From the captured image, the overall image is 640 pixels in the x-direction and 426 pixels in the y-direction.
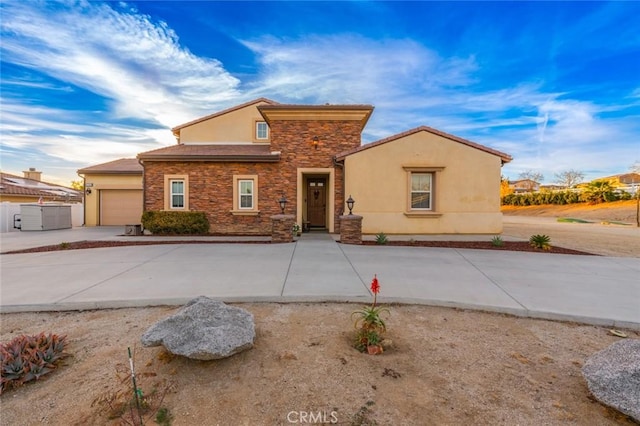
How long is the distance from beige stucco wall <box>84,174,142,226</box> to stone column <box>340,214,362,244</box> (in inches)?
530

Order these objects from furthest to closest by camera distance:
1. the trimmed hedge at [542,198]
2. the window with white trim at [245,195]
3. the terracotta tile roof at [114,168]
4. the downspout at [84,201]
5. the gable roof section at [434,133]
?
the trimmed hedge at [542,198] → the downspout at [84,201] → the terracotta tile roof at [114,168] → the window with white trim at [245,195] → the gable roof section at [434,133]

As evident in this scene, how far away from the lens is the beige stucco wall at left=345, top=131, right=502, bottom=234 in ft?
37.2

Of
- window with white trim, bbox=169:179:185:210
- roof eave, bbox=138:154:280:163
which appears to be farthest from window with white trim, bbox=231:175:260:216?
window with white trim, bbox=169:179:185:210

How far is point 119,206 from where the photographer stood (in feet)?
54.6

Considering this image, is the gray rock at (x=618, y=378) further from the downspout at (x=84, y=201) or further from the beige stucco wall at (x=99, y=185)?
the downspout at (x=84, y=201)

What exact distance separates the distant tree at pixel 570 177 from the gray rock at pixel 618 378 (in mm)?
58063

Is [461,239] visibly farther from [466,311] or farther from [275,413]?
[275,413]

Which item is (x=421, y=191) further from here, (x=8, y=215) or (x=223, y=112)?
(x=8, y=215)

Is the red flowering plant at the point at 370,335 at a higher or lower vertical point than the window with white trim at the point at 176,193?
→ lower

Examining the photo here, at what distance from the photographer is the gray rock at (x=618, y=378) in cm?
208

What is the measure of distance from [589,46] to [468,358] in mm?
17999

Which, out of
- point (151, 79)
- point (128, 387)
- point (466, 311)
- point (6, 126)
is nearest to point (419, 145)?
point (466, 311)

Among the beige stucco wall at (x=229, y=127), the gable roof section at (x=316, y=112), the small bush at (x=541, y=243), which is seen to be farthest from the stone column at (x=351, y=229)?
the beige stucco wall at (x=229, y=127)

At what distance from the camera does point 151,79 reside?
12875 mm
